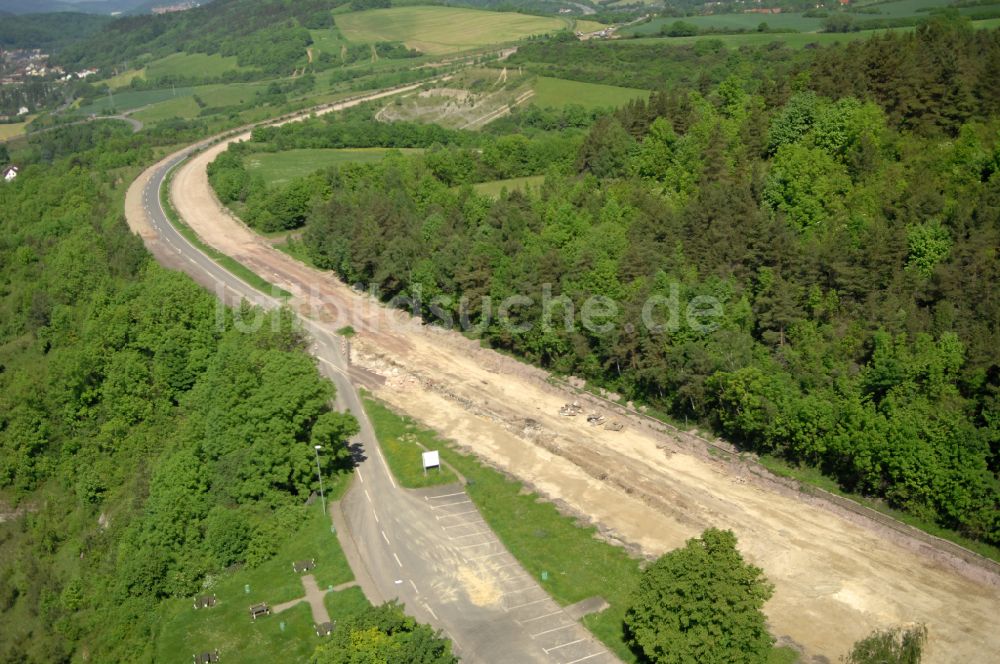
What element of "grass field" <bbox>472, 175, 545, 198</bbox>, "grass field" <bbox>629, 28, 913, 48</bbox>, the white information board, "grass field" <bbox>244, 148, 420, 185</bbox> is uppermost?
"grass field" <bbox>629, 28, 913, 48</bbox>

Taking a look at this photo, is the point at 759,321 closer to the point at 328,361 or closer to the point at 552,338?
the point at 552,338

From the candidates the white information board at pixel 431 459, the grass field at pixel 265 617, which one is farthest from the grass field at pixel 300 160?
the grass field at pixel 265 617

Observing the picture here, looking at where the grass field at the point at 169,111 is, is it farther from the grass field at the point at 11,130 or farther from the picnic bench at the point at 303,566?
the picnic bench at the point at 303,566

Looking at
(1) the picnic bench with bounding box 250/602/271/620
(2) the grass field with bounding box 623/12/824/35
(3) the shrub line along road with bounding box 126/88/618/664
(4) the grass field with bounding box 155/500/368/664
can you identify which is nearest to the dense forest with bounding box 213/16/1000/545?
(3) the shrub line along road with bounding box 126/88/618/664

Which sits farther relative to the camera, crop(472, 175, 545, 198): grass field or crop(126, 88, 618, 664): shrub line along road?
crop(472, 175, 545, 198): grass field

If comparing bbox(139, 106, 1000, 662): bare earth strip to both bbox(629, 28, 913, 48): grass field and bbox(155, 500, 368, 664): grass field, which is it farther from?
bbox(629, 28, 913, 48): grass field

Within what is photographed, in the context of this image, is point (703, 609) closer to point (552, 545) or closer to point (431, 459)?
point (552, 545)

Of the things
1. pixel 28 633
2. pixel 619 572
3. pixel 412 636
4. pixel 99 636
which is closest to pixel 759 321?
pixel 619 572
